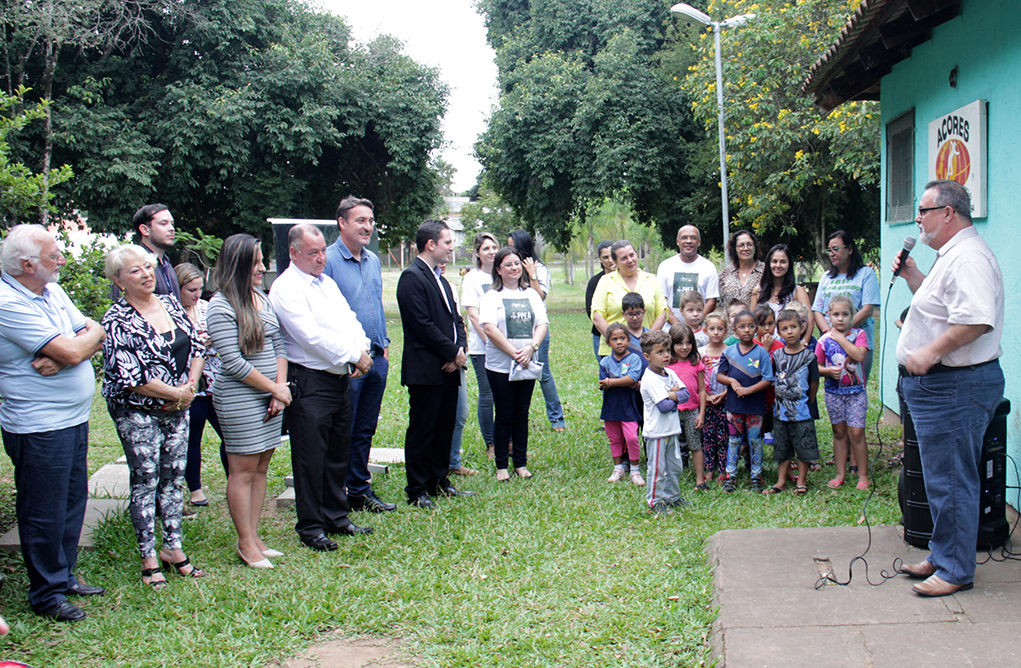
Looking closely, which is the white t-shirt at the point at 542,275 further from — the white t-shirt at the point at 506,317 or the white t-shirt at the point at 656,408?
the white t-shirt at the point at 656,408

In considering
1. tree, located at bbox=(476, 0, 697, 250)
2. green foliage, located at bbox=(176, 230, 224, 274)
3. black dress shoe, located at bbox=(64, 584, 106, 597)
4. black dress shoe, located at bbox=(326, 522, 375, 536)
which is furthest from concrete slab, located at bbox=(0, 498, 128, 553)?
tree, located at bbox=(476, 0, 697, 250)

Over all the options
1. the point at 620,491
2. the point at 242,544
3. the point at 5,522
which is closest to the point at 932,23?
the point at 620,491

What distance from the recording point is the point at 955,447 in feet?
12.7

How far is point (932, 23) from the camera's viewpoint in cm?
621

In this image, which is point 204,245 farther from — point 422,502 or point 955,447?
point 955,447

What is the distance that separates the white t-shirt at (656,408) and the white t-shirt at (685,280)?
146 cm

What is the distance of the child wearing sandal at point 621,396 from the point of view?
6270 mm

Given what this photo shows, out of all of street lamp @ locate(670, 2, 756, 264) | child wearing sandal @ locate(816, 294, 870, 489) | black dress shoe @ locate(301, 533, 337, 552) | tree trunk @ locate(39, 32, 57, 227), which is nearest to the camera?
black dress shoe @ locate(301, 533, 337, 552)

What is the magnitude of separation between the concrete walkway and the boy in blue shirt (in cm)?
133

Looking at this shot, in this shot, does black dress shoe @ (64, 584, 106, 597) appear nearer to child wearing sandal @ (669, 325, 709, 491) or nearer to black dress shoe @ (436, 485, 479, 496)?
black dress shoe @ (436, 485, 479, 496)

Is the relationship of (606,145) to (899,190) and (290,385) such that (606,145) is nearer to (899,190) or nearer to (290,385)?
(899,190)

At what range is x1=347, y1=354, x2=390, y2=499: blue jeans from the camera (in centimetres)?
567

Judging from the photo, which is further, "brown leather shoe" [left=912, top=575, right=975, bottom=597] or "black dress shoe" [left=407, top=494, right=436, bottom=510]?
"black dress shoe" [left=407, top=494, right=436, bottom=510]

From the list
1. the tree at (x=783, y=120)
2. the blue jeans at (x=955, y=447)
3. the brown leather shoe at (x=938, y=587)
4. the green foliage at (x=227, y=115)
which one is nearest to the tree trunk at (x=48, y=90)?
the green foliage at (x=227, y=115)
